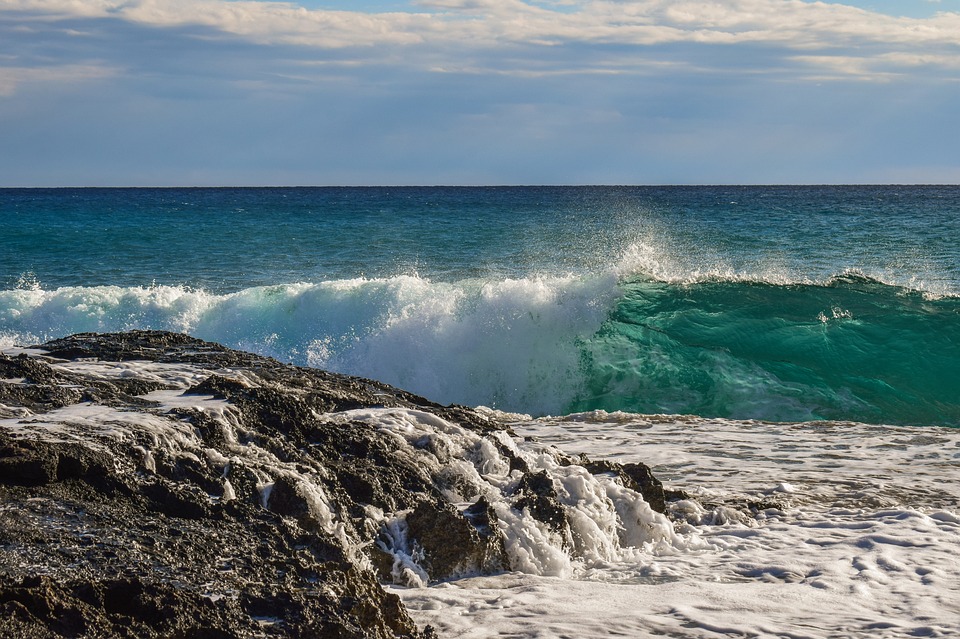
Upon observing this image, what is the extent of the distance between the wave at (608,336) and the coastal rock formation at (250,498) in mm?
5367

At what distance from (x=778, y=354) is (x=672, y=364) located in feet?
4.81

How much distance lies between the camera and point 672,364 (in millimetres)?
11688

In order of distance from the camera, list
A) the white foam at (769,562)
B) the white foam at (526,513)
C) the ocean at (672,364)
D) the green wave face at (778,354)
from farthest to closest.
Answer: the green wave face at (778,354) < the white foam at (526,513) < the ocean at (672,364) < the white foam at (769,562)

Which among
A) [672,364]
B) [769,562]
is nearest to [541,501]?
[769,562]

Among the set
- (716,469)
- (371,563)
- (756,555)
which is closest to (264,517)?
(371,563)

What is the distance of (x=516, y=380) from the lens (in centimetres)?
1126

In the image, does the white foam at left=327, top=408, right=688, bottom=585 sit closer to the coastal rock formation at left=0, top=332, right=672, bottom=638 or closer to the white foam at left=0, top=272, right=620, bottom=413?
the coastal rock formation at left=0, top=332, right=672, bottom=638

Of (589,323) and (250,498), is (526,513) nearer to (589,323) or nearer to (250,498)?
(250,498)

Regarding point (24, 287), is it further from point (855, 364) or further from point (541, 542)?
point (541, 542)

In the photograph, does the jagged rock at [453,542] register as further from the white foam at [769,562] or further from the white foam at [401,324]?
the white foam at [401,324]

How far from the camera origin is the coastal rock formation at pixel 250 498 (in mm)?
2984

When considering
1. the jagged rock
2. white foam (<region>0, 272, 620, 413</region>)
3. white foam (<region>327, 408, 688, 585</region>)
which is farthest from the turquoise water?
the jagged rock

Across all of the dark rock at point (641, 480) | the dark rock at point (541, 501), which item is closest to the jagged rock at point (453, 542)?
the dark rock at point (541, 501)

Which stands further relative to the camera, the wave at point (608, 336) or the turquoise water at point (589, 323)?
the turquoise water at point (589, 323)
